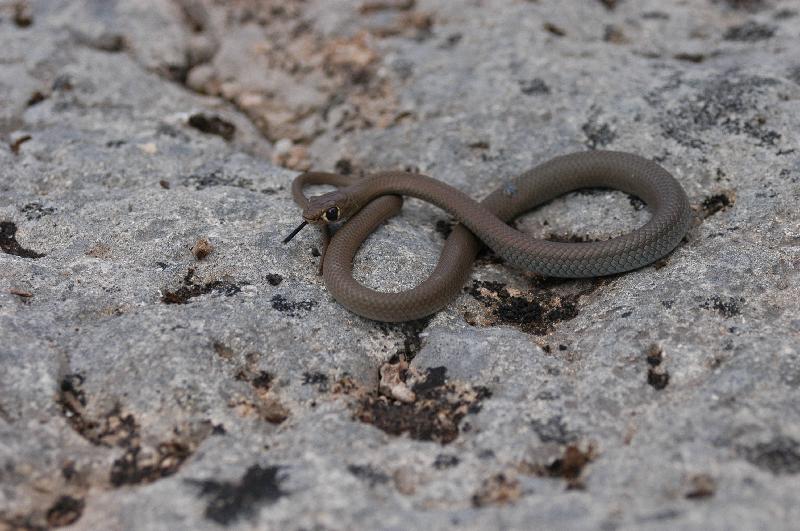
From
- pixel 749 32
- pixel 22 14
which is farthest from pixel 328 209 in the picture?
pixel 749 32

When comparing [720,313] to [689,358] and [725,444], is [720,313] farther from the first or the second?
[725,444]

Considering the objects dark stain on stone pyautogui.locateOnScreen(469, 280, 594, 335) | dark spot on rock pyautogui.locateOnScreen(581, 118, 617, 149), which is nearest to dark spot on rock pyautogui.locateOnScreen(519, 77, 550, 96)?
dark spot on rock pyautogui.locateOnScreen(581, 118, 617, 149)

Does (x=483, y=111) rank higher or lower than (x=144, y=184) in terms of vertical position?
higher

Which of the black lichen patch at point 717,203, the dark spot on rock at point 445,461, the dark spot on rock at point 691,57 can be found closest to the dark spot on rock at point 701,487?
the dark spot on rock at point 445,461

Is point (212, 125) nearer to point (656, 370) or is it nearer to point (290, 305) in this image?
point (290, 305)

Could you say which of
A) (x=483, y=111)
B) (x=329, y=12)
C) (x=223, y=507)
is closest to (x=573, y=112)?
(x=483, y=111)
